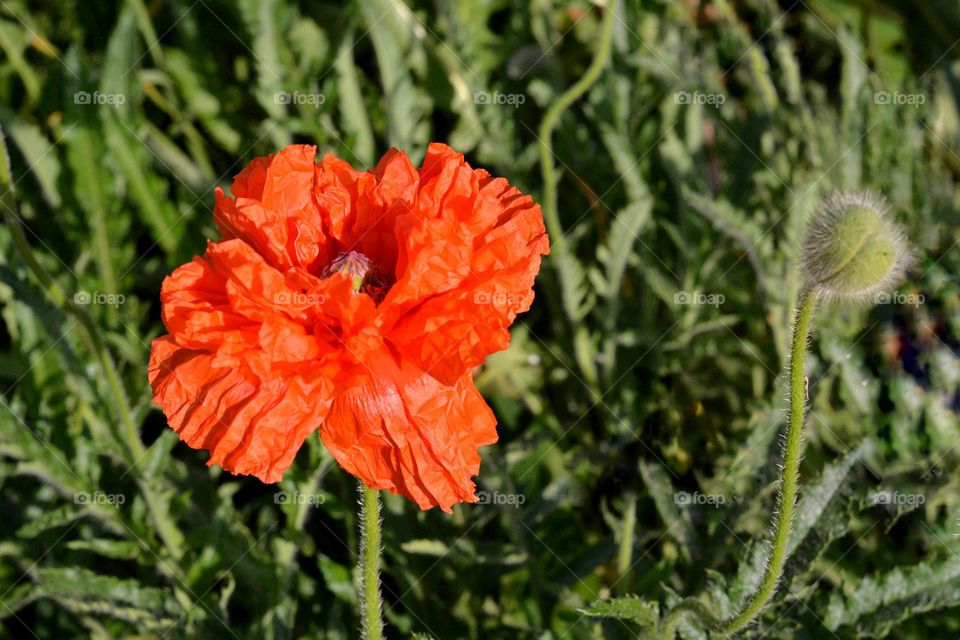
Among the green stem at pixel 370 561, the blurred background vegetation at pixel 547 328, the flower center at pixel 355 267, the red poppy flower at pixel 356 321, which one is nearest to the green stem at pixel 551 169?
the blurred background vegetation at pixel 547 328

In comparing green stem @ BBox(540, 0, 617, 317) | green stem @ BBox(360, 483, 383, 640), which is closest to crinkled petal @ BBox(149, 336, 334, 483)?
green stem @ BBox(360, 483, 383, 640)

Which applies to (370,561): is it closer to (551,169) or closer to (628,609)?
(628,609)

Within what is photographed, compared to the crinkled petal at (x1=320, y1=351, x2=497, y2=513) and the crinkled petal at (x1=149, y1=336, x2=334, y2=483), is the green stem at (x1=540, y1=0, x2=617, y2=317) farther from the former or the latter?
the crinkled petal at (x1=149, y1=336, x2=334, y2=483)

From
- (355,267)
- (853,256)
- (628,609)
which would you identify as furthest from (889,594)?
(355,267)

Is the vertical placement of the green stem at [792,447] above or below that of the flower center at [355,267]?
below

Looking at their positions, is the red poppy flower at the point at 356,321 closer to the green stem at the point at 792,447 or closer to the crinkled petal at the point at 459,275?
the crinkled petal at the point at 459,275

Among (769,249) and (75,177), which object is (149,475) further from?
(769,249)

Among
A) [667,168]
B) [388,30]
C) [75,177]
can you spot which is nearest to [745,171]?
[667,168]
